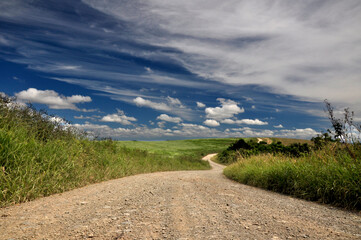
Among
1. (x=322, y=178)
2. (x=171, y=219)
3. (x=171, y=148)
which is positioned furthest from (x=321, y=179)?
(x=171, y=148)

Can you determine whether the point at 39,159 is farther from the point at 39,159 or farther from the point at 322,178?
the point at 322,178

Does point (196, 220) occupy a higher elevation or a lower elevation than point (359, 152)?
lower

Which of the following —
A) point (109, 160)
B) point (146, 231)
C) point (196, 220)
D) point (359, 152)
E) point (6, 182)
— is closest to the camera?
point (146, 231)

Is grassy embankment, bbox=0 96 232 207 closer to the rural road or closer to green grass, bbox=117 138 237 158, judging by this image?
the rural road

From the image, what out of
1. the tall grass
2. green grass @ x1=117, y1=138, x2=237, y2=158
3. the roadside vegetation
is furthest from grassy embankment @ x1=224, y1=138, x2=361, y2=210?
green grass @ x1=117, y1=138, x2=237, y2=158

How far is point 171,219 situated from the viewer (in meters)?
3.61

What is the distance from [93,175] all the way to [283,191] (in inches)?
247

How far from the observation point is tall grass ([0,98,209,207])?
16.8ft

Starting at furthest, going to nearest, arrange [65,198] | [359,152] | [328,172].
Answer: [359,152] → [328,172] → [65,198]

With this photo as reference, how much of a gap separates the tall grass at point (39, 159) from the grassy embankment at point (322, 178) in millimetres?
6078

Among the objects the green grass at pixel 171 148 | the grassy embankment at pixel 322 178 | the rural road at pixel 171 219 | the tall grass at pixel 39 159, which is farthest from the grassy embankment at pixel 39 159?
the green grass at pixel 171 148

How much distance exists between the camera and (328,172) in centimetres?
620

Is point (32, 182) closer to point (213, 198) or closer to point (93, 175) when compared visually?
point (93, 175)

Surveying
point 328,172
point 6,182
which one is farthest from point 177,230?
point 328,172
